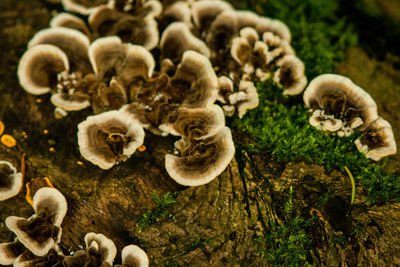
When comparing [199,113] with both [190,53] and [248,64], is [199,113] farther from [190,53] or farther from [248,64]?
[248,64]

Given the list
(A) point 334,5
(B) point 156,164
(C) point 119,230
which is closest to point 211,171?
(B) point 156,164

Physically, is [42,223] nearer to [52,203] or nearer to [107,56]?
[52,203]

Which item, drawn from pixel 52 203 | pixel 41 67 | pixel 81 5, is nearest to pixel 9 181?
pixel 52 203

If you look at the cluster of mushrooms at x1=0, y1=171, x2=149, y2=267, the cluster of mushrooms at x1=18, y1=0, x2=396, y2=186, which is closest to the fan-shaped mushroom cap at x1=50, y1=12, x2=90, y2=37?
the cluster of mushrooms at x1=18, y1=0, x2=396, y2=186

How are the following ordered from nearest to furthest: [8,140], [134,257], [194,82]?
[134,257], [194,82], [8,140]

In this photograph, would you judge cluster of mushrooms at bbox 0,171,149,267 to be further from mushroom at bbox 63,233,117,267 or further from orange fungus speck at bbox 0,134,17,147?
orange fungus speck at bbox 0,134,17,147

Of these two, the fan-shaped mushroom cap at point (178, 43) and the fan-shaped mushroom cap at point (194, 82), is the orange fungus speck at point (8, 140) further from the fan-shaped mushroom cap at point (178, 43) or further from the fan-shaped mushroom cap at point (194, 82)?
the fan-shaped mushroom cap at point (178, 43)

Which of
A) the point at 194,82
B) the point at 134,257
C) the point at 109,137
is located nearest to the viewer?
the point at 134,257

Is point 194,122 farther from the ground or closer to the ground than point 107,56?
closer to the ground
